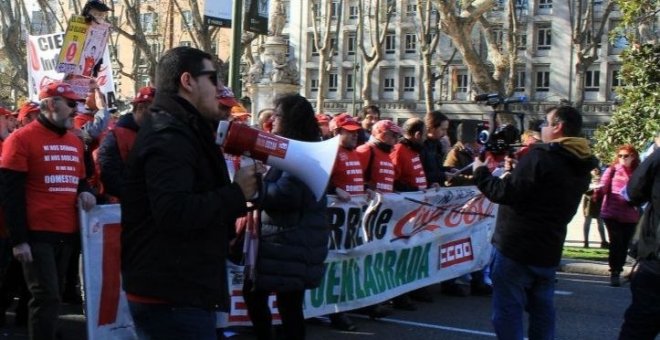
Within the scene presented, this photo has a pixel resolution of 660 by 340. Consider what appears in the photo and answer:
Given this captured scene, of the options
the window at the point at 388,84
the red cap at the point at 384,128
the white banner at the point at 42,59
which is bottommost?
the red cap at the point at 384,128

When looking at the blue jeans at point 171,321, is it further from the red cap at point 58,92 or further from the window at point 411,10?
the window at point 411,10

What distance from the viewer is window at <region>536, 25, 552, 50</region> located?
54531 mm

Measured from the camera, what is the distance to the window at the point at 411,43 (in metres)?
60.0

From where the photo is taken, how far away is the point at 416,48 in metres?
→ 59.9

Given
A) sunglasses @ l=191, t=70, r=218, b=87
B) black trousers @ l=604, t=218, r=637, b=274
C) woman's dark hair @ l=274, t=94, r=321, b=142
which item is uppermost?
sunglasses @ l=191, t=70, r=218, b=87

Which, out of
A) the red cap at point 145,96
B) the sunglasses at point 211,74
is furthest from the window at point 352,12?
the sunglasses at point 211,74

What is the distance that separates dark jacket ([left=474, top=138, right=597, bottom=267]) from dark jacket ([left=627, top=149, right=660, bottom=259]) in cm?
31

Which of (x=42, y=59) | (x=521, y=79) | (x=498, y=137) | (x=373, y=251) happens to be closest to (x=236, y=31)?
(x=42, y=59)

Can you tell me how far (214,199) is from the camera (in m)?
3.20

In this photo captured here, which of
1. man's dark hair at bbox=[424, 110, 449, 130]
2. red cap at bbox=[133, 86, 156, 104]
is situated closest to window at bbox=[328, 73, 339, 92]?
man's dark hair at bbox=[424, 110, 449, 130]

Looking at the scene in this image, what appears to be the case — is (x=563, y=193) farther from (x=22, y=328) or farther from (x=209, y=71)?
(x=22, y=328)

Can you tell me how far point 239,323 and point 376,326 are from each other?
5.27 ft

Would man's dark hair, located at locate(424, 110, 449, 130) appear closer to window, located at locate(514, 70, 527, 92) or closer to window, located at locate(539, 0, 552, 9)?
window, located at locate(539, 0, 552, 9)

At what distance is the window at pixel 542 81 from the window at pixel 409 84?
8.89m
